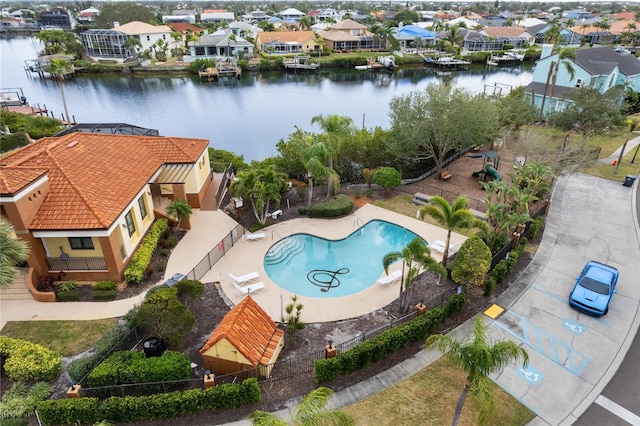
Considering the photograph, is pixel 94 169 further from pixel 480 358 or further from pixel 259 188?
pixel 480 358

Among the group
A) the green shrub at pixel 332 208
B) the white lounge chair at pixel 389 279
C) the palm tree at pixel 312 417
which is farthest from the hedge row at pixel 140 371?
the green shrub at pixel 332 208

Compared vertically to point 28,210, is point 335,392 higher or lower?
lower

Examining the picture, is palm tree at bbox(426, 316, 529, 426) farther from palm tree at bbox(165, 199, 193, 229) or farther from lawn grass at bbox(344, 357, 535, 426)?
palm tree at bbox(165, 199, 193, 229)

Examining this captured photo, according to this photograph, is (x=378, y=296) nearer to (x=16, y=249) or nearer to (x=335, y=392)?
(x=335, y=392)

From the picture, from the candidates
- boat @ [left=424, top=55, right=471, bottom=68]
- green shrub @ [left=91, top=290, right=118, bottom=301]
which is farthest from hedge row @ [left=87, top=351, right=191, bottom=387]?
boat @ [left=424, top=55, right=471, bottom=68]

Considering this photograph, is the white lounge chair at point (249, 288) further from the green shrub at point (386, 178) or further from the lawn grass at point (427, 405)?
the green shrub at point (386, 178)

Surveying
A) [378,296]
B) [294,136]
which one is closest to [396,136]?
[294,136]

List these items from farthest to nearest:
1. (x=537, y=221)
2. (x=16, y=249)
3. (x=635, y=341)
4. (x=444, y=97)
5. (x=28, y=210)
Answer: (x=444, y=97) < (x=537, y=221) < (x=28, y=210) < (x=635, y=341) < (x=16, y=249)
